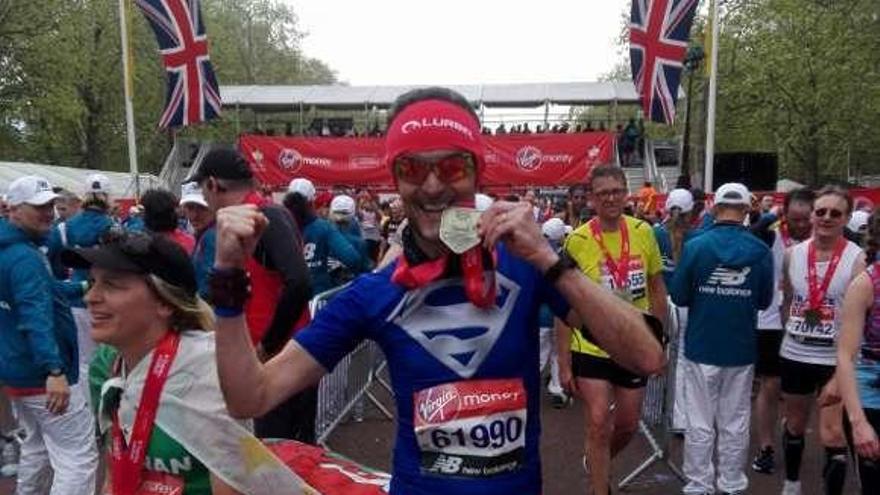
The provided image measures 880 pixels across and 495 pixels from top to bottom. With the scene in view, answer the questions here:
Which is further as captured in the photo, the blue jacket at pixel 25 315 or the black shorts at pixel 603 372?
the black shorts at pixel 603 372

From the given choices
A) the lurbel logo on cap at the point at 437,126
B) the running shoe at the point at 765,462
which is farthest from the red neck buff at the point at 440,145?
the running shoe at the point at 765,462

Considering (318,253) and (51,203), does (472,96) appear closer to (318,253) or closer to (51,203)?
(318,253)

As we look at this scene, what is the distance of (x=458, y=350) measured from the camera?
86.5 inches

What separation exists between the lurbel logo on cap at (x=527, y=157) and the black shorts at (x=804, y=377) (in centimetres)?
1811

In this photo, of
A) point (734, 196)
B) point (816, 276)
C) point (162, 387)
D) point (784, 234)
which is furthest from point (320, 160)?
point (162, 387)

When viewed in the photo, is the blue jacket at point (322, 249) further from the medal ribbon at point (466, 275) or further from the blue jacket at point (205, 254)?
the medal ribbon at point (466, 275)

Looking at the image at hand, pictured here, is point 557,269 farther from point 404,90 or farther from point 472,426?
point 404,90

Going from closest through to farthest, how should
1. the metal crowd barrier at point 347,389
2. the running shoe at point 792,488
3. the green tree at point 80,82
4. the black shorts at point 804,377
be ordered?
the black shorts at point 804,377, the running shoe at point 792,488, the metal crowd barrier at point 347,389, the green tree at point 80,82

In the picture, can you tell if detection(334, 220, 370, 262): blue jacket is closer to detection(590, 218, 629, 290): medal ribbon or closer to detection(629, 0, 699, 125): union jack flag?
detection(590, 218, 629, 290): medal ribbon

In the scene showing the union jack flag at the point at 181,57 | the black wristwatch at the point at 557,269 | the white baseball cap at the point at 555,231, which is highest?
the union jack flag at the point at 181,57

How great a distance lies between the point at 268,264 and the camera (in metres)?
Answer: 4.51

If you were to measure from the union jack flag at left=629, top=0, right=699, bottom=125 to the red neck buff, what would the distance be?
12.5m

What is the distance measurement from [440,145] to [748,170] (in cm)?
2170

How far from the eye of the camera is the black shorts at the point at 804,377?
19.2ft
